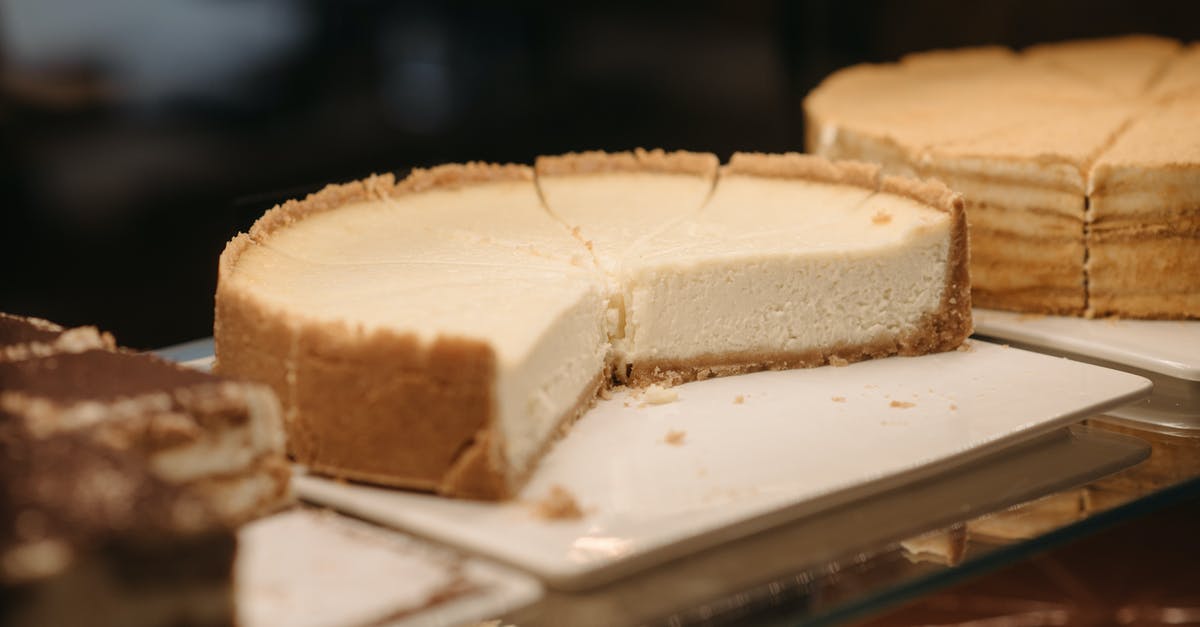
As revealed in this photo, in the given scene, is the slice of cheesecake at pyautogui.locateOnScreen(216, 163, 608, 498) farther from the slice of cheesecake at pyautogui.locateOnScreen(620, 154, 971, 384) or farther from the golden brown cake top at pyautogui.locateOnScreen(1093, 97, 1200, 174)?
the golden brown cake top at pyautogui.locateOnScreen(1093, 97, 1200, 174)

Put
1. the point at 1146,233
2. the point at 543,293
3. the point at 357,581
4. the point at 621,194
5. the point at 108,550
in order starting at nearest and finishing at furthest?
the point at 108,550 < the point at 357,581 < the point at 543,293 < the point at 1146,233 < the point at 621,194

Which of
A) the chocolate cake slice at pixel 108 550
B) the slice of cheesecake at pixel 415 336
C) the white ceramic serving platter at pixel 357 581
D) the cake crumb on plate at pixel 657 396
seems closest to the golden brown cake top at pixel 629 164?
the slice of cheesecake at pixel 415 336

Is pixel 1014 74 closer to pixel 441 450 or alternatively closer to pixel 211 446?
pixel 441 450

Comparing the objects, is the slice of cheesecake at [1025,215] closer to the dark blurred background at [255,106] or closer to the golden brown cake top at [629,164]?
the golden brown cake top at [629,164]

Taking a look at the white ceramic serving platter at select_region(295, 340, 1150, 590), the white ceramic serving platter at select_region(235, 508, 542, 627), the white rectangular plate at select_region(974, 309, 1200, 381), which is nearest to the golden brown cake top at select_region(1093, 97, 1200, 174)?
the white rectangular plate at select_region(974, 309, 1200, 381)

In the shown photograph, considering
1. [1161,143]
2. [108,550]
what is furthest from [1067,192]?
[108,550]

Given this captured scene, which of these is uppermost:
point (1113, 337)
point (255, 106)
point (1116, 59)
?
point (255, 106)

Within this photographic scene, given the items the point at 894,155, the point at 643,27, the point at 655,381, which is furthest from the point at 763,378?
the point at 643,27

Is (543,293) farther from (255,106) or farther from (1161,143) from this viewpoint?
(1161,143)
